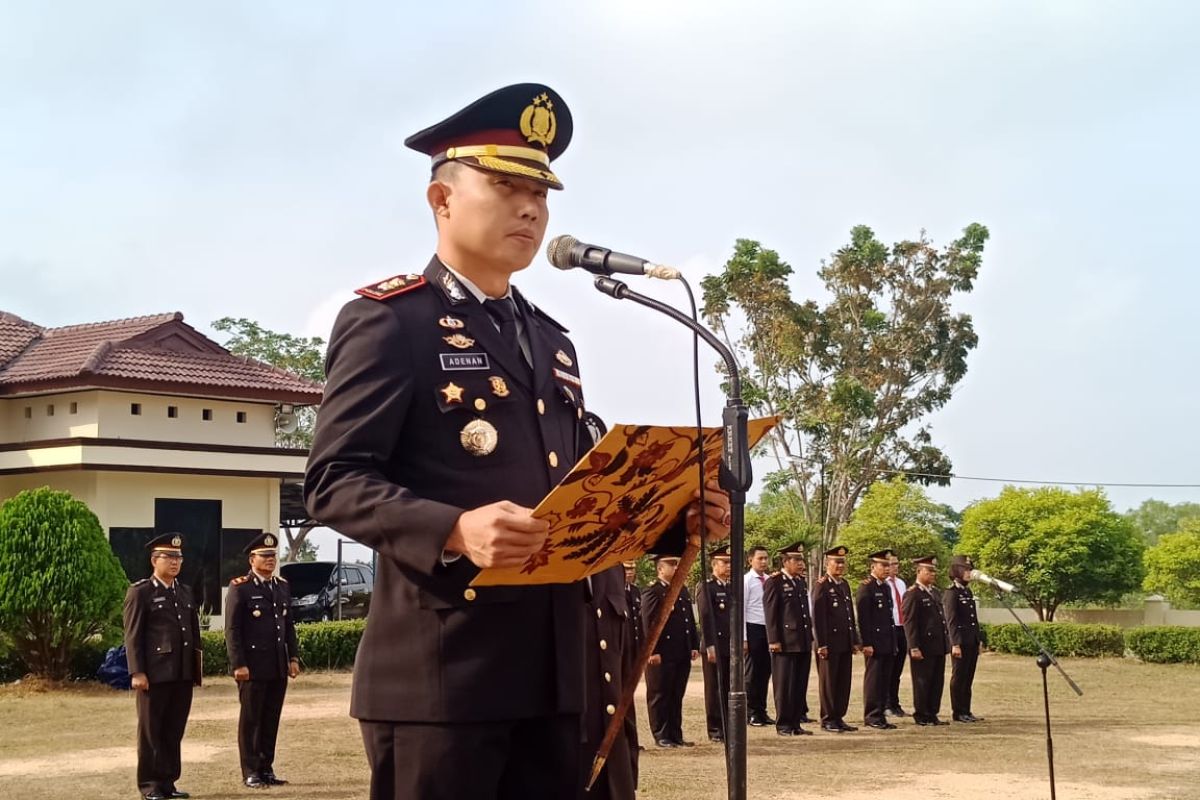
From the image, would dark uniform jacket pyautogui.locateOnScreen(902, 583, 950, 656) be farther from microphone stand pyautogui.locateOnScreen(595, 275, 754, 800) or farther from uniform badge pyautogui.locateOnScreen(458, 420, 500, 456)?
uniform badge pyautogui.locateOnScreen(458, 420, 500, 456)

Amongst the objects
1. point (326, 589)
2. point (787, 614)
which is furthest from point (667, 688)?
point (326, 589)

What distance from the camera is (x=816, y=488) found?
119ft

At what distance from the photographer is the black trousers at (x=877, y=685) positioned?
15.6 metres

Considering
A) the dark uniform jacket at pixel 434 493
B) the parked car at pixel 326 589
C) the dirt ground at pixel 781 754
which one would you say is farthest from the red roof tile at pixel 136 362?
the dark uniform jacket at pixel 434 493

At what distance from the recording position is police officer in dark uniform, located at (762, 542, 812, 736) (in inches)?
581

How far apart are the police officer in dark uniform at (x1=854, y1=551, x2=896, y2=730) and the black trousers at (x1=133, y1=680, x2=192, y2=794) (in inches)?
319

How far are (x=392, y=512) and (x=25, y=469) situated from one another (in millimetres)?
23751

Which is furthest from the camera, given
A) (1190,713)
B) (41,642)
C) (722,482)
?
(41,642)

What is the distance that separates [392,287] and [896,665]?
15.7 m

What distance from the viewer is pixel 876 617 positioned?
53.1 feet

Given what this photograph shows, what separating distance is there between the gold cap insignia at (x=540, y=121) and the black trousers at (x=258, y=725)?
9.13m

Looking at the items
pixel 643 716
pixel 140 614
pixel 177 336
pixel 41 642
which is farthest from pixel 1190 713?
pixel 177 336

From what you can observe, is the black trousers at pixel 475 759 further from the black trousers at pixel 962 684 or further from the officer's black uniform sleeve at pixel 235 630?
the black trousers at pixel 962 684

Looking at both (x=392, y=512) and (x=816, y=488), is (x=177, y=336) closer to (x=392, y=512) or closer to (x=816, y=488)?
(x=816, y=488)
